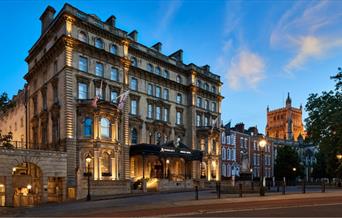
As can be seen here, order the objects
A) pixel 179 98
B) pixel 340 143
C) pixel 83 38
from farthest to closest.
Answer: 1. pixel 179 98
2. pixel 83 38
3. pixel 340 143

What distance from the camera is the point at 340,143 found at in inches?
1640

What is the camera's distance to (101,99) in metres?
48.4

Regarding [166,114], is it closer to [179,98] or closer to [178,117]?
[178,117]

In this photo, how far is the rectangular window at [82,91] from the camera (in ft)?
155

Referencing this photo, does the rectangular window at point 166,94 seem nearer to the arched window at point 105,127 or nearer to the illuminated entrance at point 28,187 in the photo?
the arched window at point 105,127

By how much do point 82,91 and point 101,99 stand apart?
2.41 metres

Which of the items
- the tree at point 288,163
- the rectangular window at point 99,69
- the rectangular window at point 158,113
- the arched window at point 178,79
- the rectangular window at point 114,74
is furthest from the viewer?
the tree at point 288,163

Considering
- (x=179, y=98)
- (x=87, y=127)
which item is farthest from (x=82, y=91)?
(x=179, y=98)

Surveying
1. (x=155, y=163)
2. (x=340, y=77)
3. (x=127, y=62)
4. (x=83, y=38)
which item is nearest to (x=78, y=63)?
(x=83, y=38)

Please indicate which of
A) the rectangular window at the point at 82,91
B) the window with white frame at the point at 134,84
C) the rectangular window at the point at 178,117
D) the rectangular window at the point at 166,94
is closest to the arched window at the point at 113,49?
the window with white frame at the point at 134,84

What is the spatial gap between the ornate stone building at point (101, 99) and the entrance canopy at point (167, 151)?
2.03 ft

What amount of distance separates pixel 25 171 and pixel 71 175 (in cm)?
801

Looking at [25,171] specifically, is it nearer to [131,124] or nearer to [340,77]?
[131,124]

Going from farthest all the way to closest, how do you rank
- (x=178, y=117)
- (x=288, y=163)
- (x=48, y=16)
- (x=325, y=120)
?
(x=288, y=163)
(x=178, y=117)
(x=48, y=16)
(x=325, y=120)
